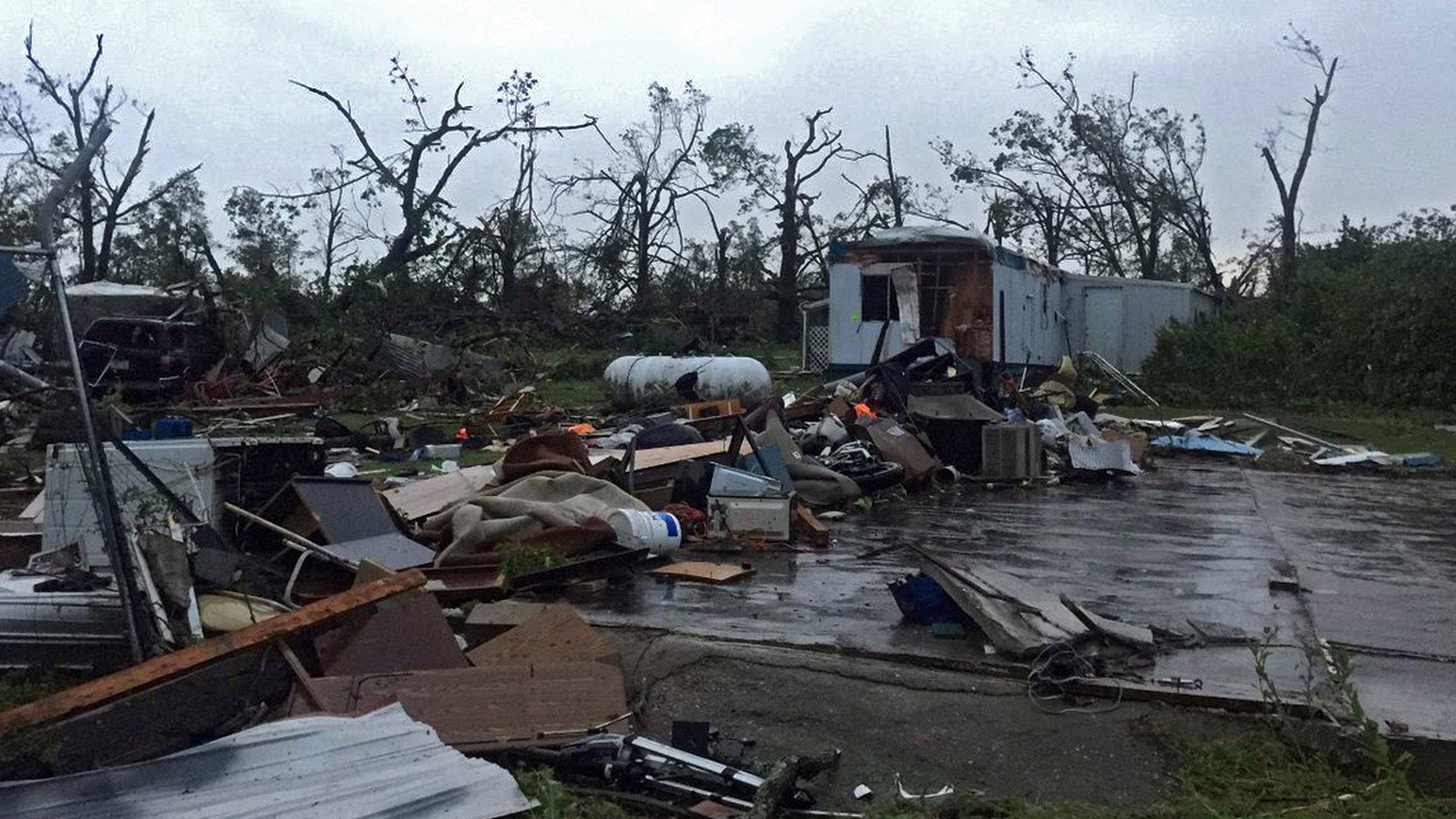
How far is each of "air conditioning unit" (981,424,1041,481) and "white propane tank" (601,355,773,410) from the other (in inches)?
201

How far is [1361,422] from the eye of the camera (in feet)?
69.3

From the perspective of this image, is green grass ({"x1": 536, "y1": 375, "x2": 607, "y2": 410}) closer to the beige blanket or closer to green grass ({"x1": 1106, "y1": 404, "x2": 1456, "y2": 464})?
green grass ({"x1": 1106, "y1": 404, "x2": 1456, "y2": 464})

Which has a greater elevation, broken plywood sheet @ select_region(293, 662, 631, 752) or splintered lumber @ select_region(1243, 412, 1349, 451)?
splintered lumber @ select_region(1243, 412, 1349, 451)

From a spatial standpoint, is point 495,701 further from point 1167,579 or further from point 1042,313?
point 1042,313

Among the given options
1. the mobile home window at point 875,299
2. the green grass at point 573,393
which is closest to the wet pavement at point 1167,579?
the green grass at point 573,393

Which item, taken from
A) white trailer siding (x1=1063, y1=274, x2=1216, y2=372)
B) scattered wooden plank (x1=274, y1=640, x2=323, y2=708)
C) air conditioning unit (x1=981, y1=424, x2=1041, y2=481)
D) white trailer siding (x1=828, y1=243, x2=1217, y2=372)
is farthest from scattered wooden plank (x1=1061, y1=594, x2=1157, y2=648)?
white trailer siding (x1=1063, y1=274, x2=1216, y2=372)

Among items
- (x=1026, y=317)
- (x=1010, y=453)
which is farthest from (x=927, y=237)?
(x=1010, y=453)

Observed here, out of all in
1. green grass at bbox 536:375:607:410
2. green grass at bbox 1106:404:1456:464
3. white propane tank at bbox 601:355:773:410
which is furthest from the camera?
green grass at bbox 536:375:607:410

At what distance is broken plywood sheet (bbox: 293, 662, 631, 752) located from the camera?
4.81 metres

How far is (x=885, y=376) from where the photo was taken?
15.0 metres

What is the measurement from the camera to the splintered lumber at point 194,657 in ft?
13.9

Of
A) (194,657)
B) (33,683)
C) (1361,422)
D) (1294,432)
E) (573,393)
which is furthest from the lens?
(573,393)

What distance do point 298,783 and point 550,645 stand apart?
1615mm

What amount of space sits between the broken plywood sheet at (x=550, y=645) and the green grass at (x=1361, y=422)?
14.2 metres
